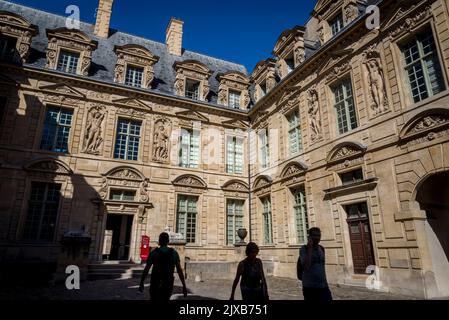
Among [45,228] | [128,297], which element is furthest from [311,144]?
[45,228]

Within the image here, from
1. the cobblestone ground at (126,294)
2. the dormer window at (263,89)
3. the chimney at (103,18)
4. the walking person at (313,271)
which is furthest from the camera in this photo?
the chimney at (103,18)

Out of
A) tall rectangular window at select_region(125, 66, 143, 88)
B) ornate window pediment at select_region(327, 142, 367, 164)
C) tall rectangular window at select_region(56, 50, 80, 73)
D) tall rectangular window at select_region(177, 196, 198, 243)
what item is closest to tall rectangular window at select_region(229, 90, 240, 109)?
tall rectangular window at select_region(125, 66, 143, 88)

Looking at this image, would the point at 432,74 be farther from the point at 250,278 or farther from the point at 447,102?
the point at 250,278

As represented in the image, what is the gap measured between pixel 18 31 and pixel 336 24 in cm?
1423

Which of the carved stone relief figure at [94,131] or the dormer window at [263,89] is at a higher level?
the dormer window at [263,89]

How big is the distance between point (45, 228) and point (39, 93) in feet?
19.9

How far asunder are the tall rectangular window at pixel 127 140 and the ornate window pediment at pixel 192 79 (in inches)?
126

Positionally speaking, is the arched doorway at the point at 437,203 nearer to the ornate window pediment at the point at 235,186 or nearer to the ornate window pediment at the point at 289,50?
the ornate window pediment at the point at 289,50

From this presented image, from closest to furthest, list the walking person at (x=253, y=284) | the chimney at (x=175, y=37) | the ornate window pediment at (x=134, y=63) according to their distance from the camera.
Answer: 1. the walking person at (x=253, y=284)
2. the ornate window pediment at (x=134, y=63)
3. the chimney at (x=175, y=37)

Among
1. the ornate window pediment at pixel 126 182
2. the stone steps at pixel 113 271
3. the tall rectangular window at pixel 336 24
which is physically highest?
the tall rectangular window at pixel 336 24

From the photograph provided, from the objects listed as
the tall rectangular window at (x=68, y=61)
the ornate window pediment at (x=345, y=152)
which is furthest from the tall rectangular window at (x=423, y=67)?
the tall rectangular window at (x=68, y=61)

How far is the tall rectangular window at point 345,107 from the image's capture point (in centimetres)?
1104

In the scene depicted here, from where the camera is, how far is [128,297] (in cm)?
734

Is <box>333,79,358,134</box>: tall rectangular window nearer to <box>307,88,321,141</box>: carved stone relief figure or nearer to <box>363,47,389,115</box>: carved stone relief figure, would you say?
<box>307,88,321,141</box>: carved stone relief figure
